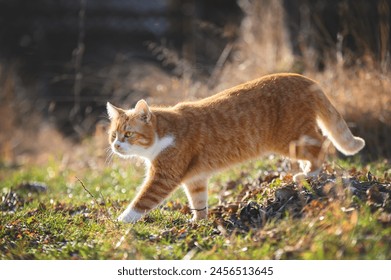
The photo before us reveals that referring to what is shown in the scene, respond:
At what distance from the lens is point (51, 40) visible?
13680 millimetres

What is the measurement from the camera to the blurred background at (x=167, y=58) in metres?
7.54

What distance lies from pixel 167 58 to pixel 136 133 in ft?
19.5

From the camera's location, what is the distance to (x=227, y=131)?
510 centimetres

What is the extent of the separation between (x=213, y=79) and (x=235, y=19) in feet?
18.5

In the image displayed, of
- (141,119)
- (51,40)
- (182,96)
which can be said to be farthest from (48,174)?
(51,40)

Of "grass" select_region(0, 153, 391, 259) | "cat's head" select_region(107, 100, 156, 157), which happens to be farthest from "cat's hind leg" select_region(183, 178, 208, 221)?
"cat's head" select_region(107, 100, 156, 157)

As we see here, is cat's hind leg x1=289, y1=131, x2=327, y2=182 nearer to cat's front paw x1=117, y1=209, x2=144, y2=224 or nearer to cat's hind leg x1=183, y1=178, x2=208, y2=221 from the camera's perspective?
cat's hind leg x1=183, y1=178, x2=208, y2=221

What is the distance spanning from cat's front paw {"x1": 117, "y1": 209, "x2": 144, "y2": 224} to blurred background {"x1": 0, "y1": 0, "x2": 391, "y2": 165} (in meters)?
3.37

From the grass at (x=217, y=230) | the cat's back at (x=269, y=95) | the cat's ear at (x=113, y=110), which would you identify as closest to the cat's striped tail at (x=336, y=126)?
the cat's back at (x=269, y=95)

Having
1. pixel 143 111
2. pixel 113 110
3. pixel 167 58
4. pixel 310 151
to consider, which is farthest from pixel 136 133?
pixel 167 58

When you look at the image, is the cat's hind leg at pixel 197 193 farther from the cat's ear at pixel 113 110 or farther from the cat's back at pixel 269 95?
the cat's ear at pixel 113 110

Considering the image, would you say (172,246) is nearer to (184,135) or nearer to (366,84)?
(184,135)

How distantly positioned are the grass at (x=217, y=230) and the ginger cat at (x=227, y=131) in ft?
1.10

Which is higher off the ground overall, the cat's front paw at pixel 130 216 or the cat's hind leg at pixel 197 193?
the cat's front paw at pixel 130 216
